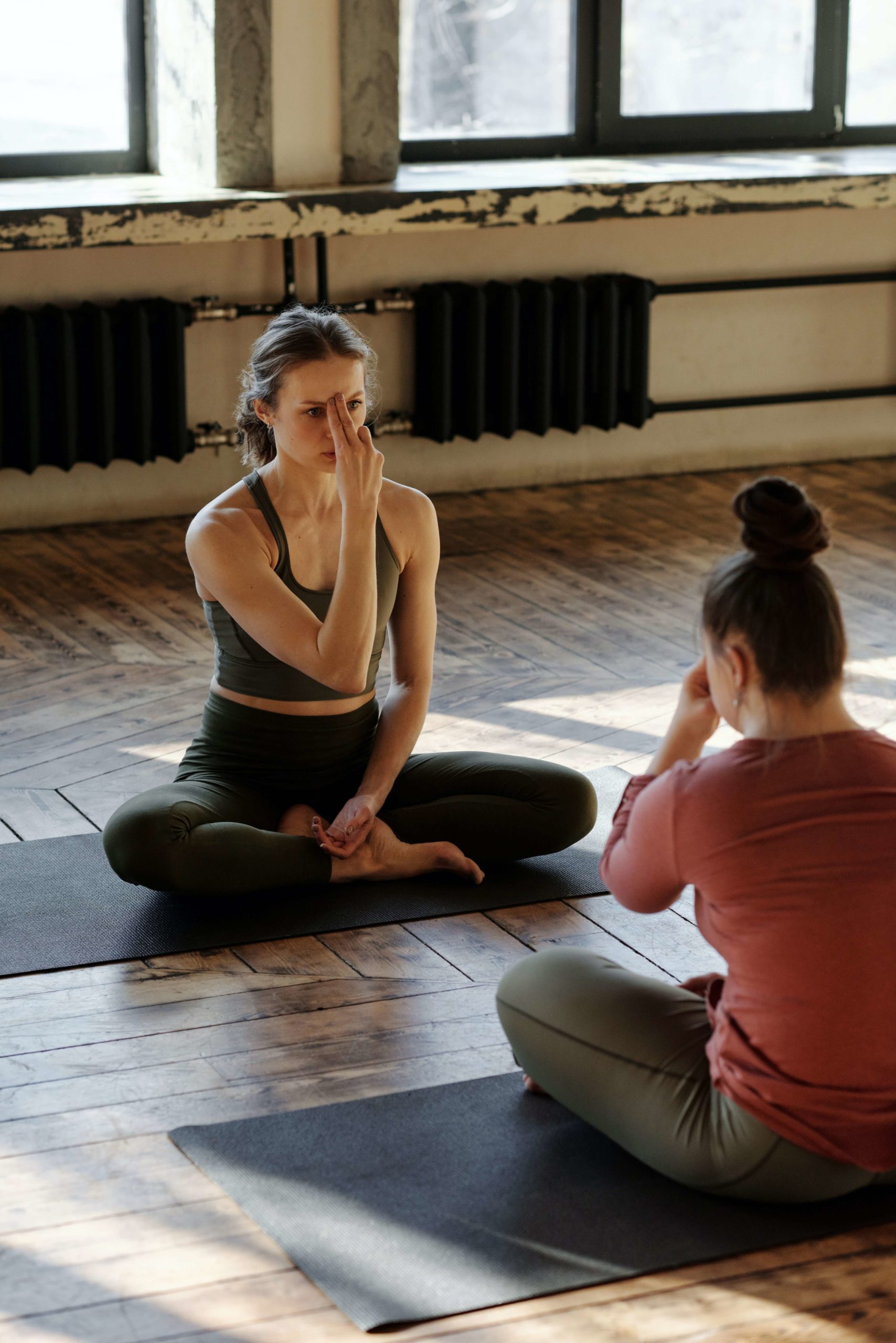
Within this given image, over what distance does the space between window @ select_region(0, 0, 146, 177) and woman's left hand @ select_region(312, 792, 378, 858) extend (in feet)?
9.05

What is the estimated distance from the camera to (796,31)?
516cm

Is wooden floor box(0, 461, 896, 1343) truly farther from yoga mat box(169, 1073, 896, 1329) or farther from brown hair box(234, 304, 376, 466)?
brown hair box(234, 304, 376, 466)

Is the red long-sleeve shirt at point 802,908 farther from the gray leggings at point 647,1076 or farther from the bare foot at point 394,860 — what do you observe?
the bare foot at point 394,860

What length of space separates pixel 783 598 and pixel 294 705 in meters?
1.08

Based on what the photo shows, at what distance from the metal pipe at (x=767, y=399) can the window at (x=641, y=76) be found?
0.75 metres

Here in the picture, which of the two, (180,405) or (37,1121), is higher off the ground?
(180,405)

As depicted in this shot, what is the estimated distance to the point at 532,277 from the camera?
4.86 m

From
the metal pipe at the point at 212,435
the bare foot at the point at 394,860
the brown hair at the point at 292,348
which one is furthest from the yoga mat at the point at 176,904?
the metal pipe at the point at 212,435

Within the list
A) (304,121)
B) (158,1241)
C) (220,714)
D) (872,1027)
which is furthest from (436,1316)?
(304,121)

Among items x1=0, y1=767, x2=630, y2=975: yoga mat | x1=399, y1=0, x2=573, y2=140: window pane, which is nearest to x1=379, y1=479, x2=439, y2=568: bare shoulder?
x1=0, y1=767, x2=630, y2=975: yoga mat

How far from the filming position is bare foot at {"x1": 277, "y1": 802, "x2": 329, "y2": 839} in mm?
2428

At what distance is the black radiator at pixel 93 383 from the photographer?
4.22m

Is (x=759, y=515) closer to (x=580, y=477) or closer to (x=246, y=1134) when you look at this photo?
(x=246, y=1134)

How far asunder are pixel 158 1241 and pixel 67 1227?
0.09 metres
